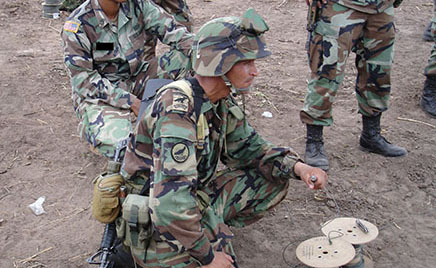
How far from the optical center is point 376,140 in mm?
4324

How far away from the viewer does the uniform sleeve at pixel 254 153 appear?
9.83ft

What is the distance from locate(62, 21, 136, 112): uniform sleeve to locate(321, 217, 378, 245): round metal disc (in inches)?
70.6

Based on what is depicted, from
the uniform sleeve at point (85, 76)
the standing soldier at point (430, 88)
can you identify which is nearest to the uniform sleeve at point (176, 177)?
the uniform sleeve at point (85, 76)

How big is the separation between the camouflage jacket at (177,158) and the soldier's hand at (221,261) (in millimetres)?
37

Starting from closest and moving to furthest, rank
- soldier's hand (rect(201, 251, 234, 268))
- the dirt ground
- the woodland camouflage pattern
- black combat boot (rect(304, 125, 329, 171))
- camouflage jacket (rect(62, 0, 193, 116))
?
soldier's hand (rect(201, 251, 234, 268))
the dirt ground
camouflage jacket (rect(62, 0, 193, 116))
black combat boot (rect(304, 125, 329, 171))
the woodland camouflage pattern

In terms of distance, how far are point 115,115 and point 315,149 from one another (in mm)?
1602

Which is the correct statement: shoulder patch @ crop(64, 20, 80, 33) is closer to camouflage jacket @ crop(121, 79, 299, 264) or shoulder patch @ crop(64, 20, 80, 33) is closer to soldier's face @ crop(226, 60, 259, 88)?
camouflage jacket @ crop(121, 79, 299, 264)

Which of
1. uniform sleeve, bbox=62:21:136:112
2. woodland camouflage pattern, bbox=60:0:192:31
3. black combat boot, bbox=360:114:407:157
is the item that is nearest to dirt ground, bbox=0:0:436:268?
black combat boot, bbox=360:114:407:157

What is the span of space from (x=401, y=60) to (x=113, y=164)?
14.7 ft

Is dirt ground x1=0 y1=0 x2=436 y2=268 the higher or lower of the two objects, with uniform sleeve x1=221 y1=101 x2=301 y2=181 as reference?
lower

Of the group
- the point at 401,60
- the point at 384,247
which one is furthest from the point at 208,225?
the point at 401,60

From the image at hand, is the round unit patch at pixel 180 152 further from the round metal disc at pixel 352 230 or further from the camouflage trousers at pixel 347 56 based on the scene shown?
the camouflage trousers at pixel 347 56

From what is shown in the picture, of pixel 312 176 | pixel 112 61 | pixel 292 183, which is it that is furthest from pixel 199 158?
pixel 112 61

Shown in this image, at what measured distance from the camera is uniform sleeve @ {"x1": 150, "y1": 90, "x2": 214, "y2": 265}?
8.07ft
